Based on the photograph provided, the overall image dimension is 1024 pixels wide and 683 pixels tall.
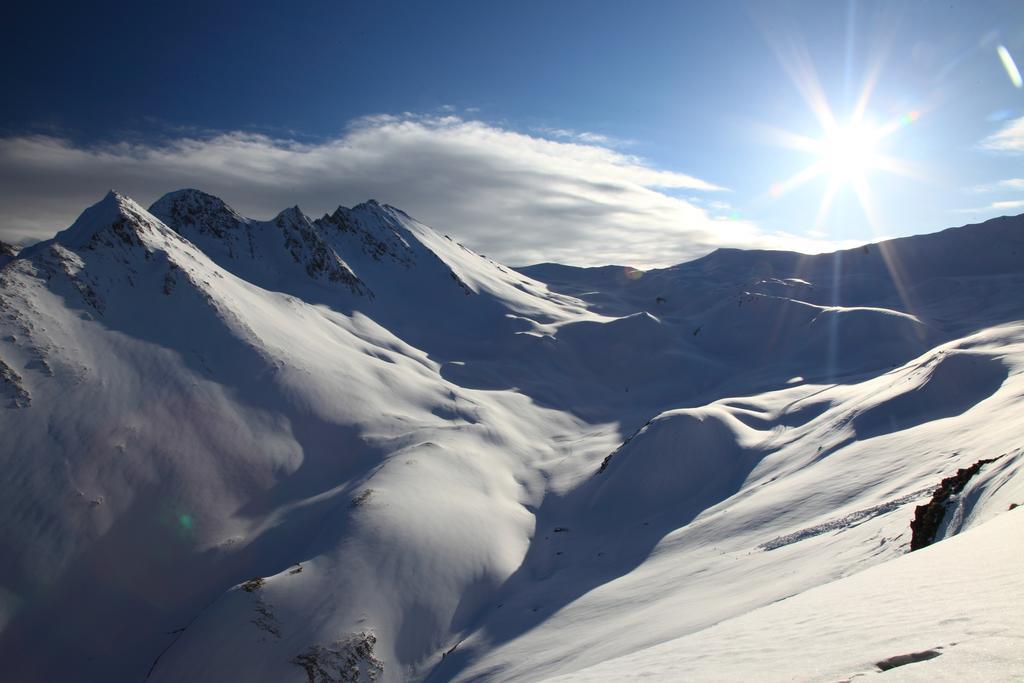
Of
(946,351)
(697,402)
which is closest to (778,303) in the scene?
(697,402)

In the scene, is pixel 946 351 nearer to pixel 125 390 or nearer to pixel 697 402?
pixel 697 402

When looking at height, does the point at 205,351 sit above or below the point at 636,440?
above

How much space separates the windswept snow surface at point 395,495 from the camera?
1836cm

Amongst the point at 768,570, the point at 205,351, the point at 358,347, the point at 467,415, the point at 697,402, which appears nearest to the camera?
the point at 768,570

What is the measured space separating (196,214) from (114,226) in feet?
108

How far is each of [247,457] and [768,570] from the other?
3458 cm

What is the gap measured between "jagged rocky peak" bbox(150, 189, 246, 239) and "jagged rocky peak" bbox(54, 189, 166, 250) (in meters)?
20.9

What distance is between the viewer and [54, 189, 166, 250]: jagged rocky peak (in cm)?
5019

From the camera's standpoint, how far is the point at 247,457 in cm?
3947

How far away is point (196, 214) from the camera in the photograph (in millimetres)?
81438

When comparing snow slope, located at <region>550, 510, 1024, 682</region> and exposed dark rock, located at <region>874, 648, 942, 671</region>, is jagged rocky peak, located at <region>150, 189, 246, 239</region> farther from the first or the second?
exposed dark rock, located at <region>874, 648, 942, 671</region>

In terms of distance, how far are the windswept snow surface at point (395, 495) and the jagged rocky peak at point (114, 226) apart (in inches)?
15.9

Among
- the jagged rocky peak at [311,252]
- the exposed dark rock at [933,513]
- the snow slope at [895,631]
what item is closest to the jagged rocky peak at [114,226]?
the jagged rocky peak at [311,252]

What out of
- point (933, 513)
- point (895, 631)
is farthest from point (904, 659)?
point (933, 513)
